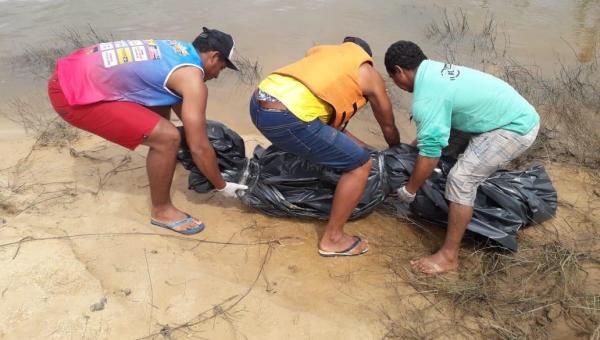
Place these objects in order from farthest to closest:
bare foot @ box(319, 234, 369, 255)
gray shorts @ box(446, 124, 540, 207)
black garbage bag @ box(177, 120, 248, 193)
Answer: black garbage bag @ box(177, 120, 248, 193) → bare foot @ box(319, 234, 369, 255) → gray shorts @ box(446, 124, 540, 207)

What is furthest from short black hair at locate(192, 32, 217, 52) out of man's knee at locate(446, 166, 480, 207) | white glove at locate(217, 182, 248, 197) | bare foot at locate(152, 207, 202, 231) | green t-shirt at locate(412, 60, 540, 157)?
man's knee at locate(446, 166, 480, 207)

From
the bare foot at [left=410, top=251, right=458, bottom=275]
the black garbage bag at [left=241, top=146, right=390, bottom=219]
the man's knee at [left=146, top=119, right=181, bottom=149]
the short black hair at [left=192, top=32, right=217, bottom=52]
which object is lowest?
the bare foot at [left=410, top=251, right=458, bottom=275]

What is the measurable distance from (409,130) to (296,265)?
2.36 m

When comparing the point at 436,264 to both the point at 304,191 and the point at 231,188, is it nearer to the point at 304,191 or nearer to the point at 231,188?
the point at 304,191

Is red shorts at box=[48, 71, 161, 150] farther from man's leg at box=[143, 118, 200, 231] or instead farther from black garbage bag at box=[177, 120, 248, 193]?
→ black garbage bag at box=[177, 120, 248, 193]

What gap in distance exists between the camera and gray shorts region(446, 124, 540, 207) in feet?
8.16

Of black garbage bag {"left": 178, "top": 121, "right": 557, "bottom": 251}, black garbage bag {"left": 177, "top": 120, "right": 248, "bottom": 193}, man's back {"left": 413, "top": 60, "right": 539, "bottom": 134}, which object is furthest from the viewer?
black garbage bag {"left": 177, "top": 120, "right": 248, "bottom": 193}

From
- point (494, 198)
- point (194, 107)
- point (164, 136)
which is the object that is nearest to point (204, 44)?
point (194, 107)

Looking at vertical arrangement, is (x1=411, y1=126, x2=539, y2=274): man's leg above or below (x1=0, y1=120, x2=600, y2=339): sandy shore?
above

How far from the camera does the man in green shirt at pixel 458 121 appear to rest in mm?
2393

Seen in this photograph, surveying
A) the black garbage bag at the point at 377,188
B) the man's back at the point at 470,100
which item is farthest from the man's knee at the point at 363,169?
the man's back at the point at 470,100

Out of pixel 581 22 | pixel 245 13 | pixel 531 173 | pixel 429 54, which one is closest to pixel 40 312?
pixel 531 173

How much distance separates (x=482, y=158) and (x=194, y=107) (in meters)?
1.59

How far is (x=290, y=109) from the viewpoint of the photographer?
94.5 inches
